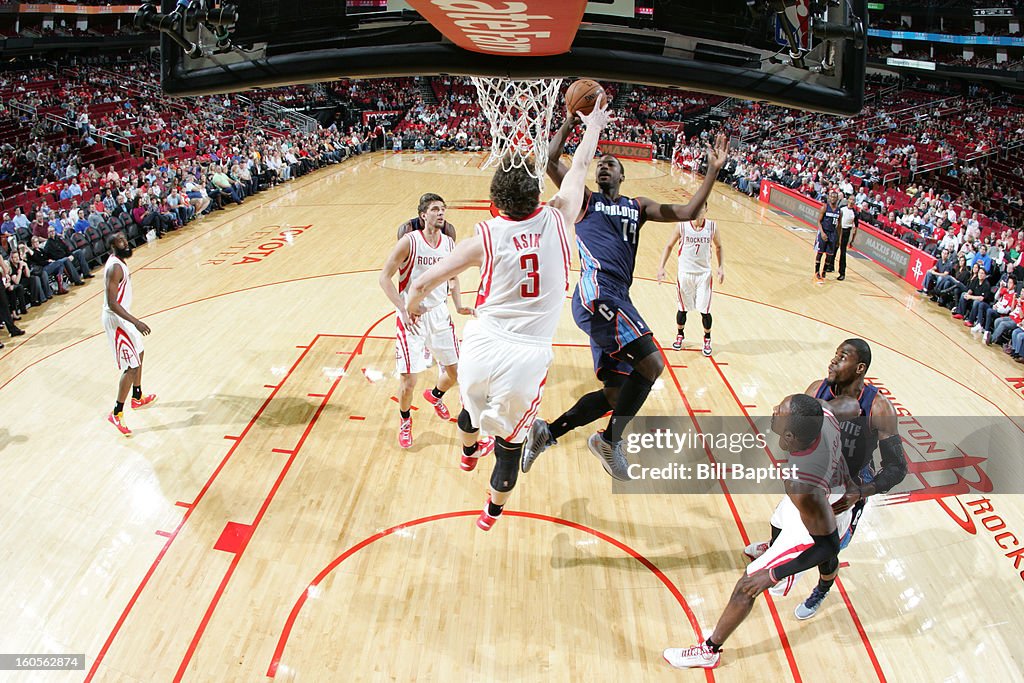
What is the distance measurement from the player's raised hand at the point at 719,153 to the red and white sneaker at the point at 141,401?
5.68m

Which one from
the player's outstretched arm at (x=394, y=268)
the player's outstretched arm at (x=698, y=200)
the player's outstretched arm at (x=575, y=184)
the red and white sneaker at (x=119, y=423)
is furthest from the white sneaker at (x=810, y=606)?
the red and white sneaker at (x=119, y=423)

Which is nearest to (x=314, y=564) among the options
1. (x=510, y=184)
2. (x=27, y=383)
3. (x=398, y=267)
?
(x=398, y=267)

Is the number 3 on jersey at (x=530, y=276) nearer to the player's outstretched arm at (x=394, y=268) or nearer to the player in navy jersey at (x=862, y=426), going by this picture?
the player in navy jersey at (x=862, y=426)

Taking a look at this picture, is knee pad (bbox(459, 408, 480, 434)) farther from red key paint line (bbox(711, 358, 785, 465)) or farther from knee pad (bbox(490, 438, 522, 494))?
red key paint line (bbox(711, 358, 785, 465))

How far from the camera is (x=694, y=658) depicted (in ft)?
12.4

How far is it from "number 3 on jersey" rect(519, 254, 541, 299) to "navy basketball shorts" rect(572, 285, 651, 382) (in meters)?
1.09

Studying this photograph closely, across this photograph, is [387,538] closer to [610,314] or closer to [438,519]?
[438,519]

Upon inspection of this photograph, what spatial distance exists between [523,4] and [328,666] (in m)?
3.63

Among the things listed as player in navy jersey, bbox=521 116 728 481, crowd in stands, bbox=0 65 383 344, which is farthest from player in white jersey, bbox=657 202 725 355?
crowd in stands, bbox=0 65 383 344

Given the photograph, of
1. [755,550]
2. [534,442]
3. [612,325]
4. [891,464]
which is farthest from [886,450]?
[534,442]

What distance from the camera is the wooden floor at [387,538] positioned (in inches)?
153

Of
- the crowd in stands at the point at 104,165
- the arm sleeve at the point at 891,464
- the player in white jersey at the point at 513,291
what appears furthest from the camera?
the crowd in stands at the point at 104,165

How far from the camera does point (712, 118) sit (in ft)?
105

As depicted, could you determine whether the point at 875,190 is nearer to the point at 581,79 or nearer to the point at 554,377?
the point at 554,377
